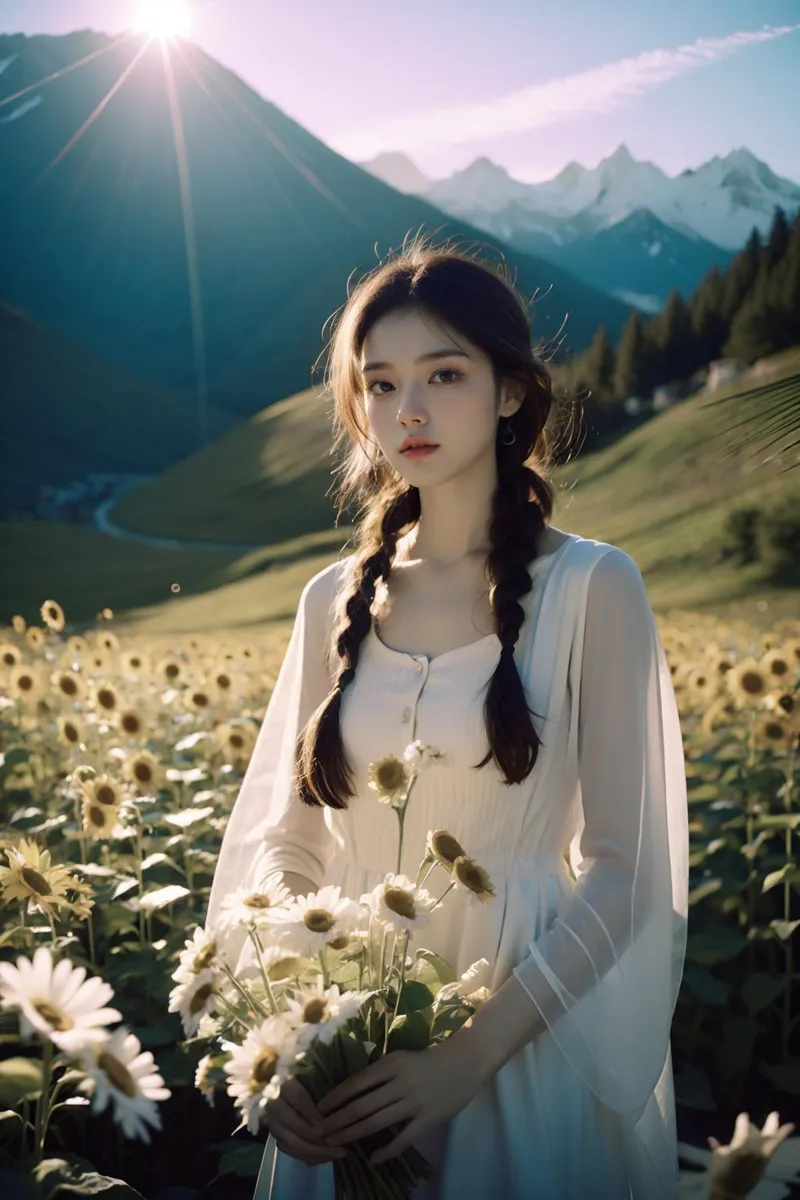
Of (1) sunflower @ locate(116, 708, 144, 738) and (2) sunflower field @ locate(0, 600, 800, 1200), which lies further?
(1) sunflower @ locate(116, 708, 144, 738)

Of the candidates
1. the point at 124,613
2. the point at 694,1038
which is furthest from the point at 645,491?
the point at 124,613

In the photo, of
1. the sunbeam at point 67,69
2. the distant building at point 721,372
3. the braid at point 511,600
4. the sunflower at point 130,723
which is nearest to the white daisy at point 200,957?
the braid at point 511,600

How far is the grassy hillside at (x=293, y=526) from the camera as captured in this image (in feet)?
24.0

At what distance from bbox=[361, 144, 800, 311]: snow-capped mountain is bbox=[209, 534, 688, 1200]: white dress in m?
5.05

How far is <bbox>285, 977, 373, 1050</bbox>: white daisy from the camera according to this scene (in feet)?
3.54

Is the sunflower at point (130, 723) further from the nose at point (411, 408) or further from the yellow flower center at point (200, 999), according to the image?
the yellow flower center at point (200, 999)

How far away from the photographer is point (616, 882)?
157 cm

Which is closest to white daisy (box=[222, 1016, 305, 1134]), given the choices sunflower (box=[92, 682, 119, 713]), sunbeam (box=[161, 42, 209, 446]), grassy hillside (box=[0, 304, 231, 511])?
sunflower (box=[92, 682, 119, 713])

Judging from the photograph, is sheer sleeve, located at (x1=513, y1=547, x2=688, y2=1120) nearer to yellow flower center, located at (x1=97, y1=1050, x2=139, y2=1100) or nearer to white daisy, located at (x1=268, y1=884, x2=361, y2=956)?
white daisy, located at (x1=268, y1=884, x2=361, y2=956)

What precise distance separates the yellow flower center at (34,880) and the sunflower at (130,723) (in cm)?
155

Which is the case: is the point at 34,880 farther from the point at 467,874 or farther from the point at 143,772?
the point at 143,772

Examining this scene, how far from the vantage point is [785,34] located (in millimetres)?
4742

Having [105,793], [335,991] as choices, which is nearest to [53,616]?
[105,793]

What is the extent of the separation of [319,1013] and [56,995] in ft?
0.96
